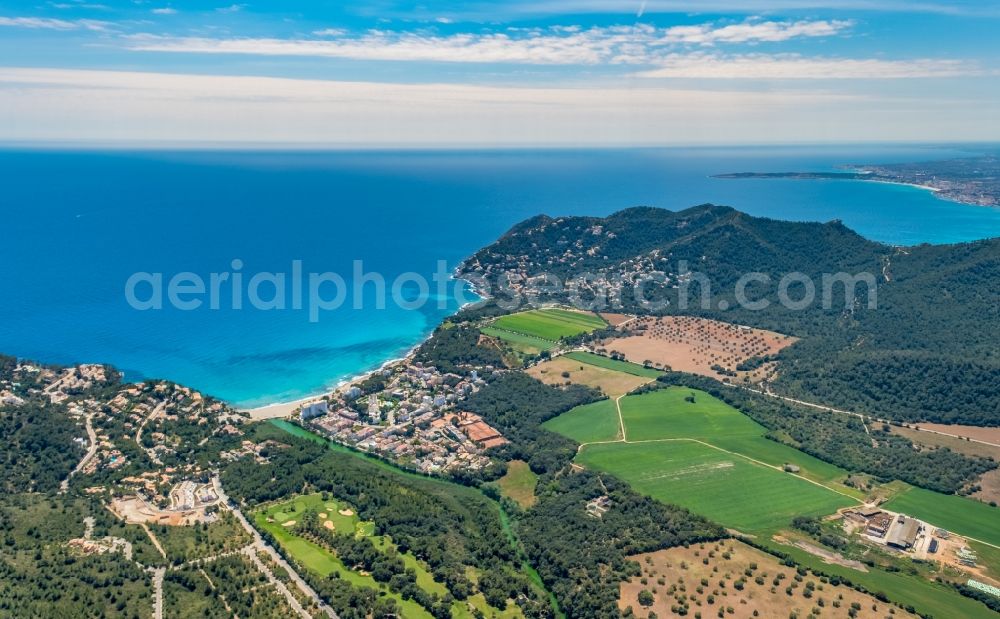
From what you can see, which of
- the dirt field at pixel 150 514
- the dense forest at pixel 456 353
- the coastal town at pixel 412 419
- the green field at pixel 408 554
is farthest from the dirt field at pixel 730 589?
the dense forest at pixel 456 353

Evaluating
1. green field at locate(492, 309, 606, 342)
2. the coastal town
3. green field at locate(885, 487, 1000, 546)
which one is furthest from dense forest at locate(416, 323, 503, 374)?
green field at locate(885, 487, 1000, 546)

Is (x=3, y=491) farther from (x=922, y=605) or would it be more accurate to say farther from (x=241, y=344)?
(x=922, y=605)

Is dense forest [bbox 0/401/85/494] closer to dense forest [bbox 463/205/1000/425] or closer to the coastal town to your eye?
the coastal town

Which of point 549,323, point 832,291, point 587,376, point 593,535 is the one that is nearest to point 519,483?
point 593,535

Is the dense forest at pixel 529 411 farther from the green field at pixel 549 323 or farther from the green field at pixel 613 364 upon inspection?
the green field at pixel 549 323

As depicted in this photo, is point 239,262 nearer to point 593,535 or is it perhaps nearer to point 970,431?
point 593,535
